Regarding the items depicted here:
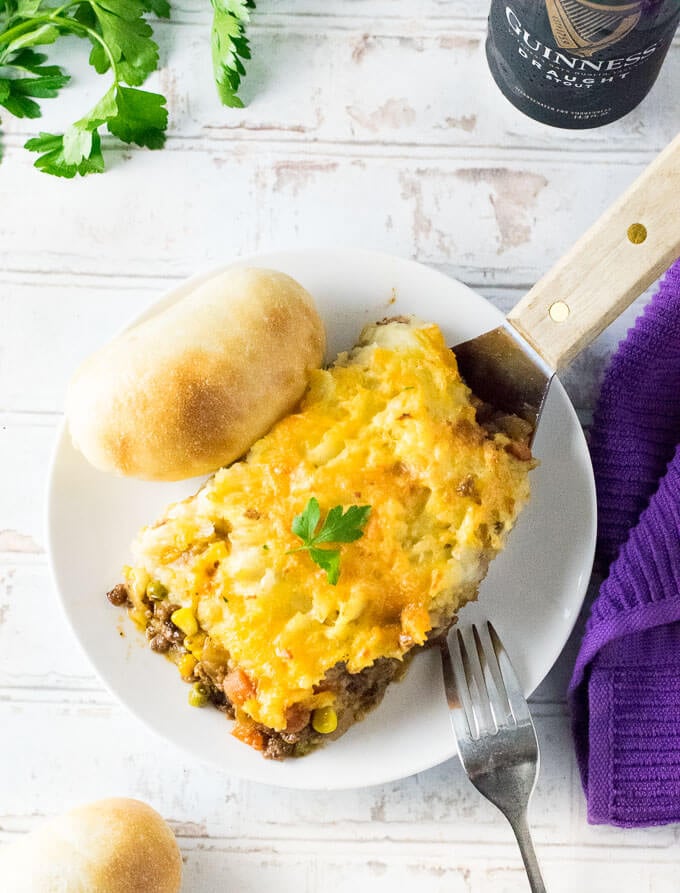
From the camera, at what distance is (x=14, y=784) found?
3.49 metres

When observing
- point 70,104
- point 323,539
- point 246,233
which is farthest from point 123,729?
point 70,104

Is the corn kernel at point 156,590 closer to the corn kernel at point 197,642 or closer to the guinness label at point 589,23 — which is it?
the corn kernel at point 197,642

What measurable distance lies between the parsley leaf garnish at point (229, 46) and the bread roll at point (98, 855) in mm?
2457

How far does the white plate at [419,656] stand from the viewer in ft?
10.5

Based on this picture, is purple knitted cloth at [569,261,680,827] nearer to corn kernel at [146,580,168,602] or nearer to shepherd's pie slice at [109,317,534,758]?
shepherd's pie slice at [109,317,534,758]

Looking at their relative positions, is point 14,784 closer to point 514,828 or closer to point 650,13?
point 514,828

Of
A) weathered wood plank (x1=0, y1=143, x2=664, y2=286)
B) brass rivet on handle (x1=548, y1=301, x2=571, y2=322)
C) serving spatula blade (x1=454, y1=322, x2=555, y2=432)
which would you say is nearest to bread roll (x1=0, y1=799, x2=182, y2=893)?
serving spatula blade (x1=454, y1=322, x2=555, y2=432)

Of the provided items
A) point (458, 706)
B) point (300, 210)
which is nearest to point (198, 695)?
point (458, 706)

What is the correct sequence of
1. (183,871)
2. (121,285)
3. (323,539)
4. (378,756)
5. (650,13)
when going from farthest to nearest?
(121,285), (183,871), (378,756), (650,13), (323,539)

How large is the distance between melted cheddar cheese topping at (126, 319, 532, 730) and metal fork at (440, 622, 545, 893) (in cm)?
27

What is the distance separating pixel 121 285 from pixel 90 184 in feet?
1.31

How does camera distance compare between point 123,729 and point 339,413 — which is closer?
point 339,413

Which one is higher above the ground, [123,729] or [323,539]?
[323,539]

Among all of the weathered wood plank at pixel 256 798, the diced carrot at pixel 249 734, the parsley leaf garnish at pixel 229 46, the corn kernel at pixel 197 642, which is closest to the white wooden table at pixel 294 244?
the weathered wood plank at pixel 256 798
